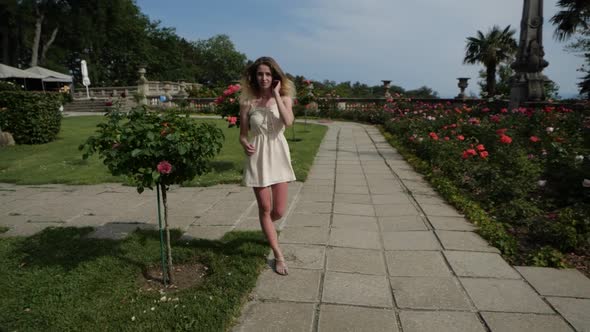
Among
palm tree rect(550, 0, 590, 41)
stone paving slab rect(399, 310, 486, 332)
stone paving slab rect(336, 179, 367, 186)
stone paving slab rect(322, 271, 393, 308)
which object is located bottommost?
stone paving slab rect(399, 310, 486, 332)

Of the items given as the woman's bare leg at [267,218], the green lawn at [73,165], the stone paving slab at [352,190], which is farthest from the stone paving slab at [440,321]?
the green lawn at [73,165]

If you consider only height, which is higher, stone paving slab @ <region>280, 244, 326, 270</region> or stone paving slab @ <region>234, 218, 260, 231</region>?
stone paving slab @ <region>234, 218, 260, 231</region>

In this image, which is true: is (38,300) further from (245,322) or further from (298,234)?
(298,234)

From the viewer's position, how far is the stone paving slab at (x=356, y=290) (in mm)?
2484

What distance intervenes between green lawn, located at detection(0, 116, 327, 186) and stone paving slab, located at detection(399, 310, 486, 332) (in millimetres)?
3887

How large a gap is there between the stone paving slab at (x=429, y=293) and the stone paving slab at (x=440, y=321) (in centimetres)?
7

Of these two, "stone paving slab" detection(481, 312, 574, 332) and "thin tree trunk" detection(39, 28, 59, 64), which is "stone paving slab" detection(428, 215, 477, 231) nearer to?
"stone paving slab" detection(481, 312, 574, 332)

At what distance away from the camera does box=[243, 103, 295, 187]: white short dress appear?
2.72 metres

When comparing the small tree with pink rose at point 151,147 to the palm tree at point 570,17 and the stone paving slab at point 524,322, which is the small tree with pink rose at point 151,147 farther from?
the palm tree at point 570,17

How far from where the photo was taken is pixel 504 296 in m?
2.53

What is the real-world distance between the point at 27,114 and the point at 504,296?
11.5 m

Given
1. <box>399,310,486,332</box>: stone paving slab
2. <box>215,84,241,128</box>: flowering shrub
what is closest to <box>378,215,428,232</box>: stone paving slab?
<box>399,310,486,332</box>: stone paving slab

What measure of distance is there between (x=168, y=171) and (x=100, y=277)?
111 cm

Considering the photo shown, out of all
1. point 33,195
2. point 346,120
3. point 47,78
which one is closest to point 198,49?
point 47,78
